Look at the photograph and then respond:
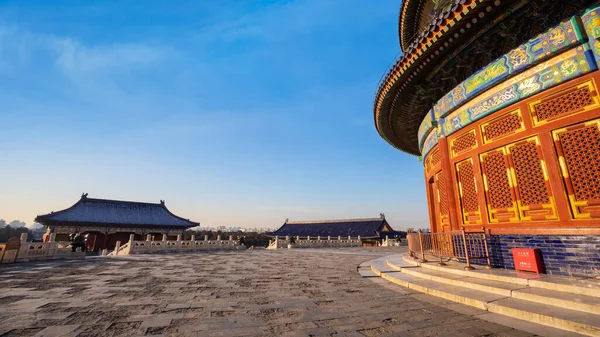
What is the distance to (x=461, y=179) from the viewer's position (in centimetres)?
758

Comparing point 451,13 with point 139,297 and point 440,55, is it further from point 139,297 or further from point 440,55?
Answer: point 139,297

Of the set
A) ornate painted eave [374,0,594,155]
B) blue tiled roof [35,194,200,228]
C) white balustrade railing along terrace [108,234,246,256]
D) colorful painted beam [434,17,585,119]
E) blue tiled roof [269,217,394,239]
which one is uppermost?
ornate painted eave [374,0,594,155]

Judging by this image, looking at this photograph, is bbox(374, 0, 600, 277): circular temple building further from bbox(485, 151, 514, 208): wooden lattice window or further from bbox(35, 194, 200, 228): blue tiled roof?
bbox(35, 194, 200, 228): blue tiled roof

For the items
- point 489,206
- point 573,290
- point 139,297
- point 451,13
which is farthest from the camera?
point 489,206

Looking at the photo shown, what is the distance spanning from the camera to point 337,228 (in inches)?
1651

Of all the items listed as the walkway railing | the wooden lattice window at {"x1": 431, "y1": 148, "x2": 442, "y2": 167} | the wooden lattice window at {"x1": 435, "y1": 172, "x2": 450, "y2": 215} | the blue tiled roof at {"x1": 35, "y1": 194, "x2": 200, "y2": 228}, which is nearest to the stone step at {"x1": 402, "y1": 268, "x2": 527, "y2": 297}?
the walkway railing

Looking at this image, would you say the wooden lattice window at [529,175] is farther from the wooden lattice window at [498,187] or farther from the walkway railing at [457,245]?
the walkway railing at [457,245]

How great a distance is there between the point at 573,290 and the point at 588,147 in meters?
2.91

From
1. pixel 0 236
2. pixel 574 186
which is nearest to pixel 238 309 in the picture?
pixel 574 186

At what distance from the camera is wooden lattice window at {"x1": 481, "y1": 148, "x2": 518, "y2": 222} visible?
6.12m

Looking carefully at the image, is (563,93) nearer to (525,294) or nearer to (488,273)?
(488,273)

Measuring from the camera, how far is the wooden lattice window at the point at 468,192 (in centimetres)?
704

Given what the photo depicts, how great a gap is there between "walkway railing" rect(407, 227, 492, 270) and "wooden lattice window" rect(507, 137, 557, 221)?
103 cm

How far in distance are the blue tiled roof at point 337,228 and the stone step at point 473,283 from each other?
32082mm
